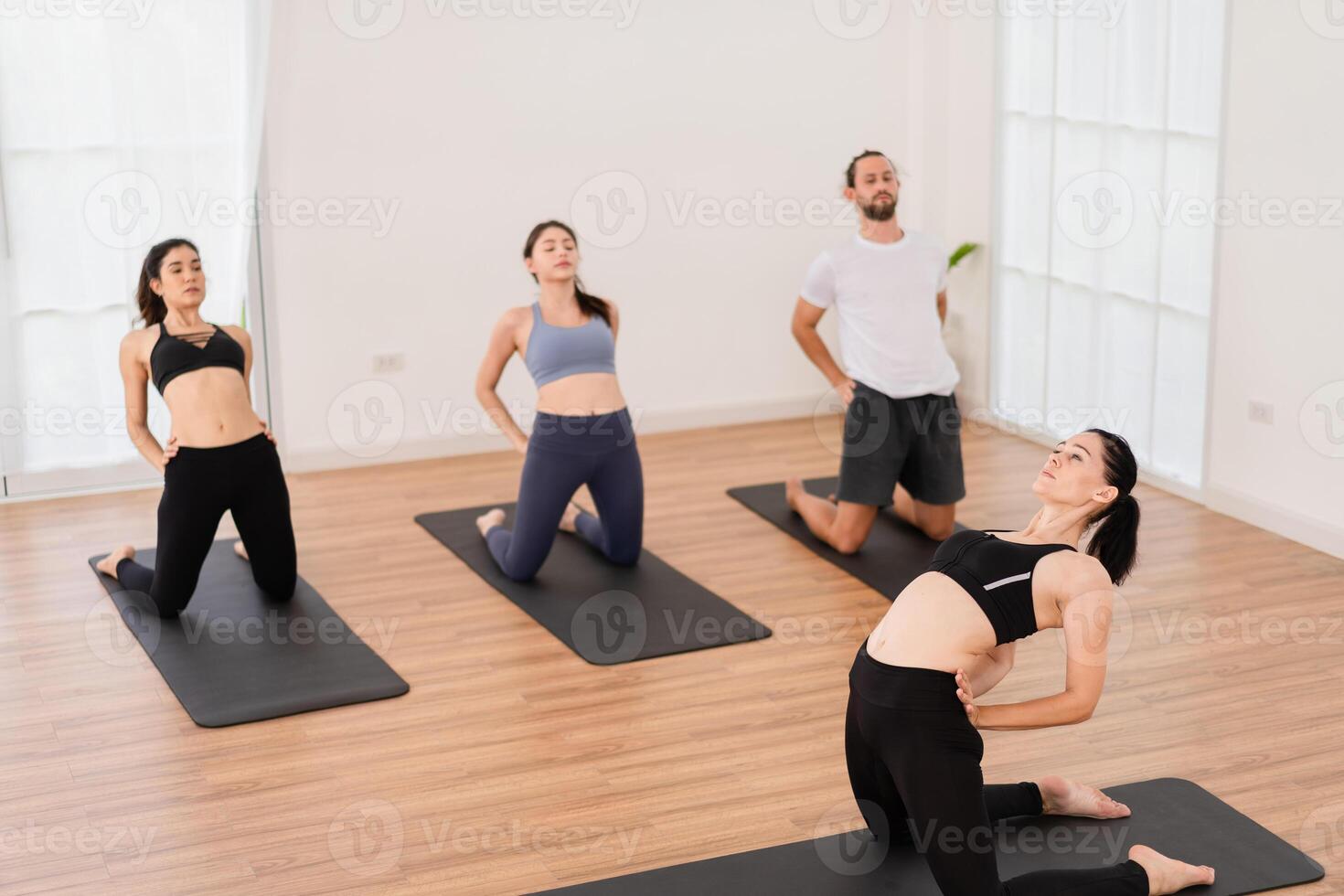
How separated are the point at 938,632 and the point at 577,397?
194 centimetres

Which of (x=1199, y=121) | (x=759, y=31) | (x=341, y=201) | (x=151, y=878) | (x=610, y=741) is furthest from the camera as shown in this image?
(x=759, y=31)

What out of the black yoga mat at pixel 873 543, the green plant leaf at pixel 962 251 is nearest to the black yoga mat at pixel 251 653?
the black yoga mat at pixel 873 543

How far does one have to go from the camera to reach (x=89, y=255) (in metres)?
5.22

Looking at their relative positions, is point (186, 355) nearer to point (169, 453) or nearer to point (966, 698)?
point (169, 453)

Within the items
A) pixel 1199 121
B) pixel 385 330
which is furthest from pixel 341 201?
pixel 1199 121

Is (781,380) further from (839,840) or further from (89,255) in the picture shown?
(839,840)

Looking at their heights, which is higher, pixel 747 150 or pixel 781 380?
pixel 747 150

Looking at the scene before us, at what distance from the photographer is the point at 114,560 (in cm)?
449

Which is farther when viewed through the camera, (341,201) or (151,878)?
(341,201)

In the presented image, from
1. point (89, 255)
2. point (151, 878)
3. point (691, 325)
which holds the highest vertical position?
point (89, 255)

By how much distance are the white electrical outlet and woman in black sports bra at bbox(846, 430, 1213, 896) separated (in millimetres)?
2334

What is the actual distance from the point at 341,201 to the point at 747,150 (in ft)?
5.31

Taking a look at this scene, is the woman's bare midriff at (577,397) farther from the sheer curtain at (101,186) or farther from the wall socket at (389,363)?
the sheer curtain at (101,186)

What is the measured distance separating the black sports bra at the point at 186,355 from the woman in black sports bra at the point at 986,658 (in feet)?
7.30
